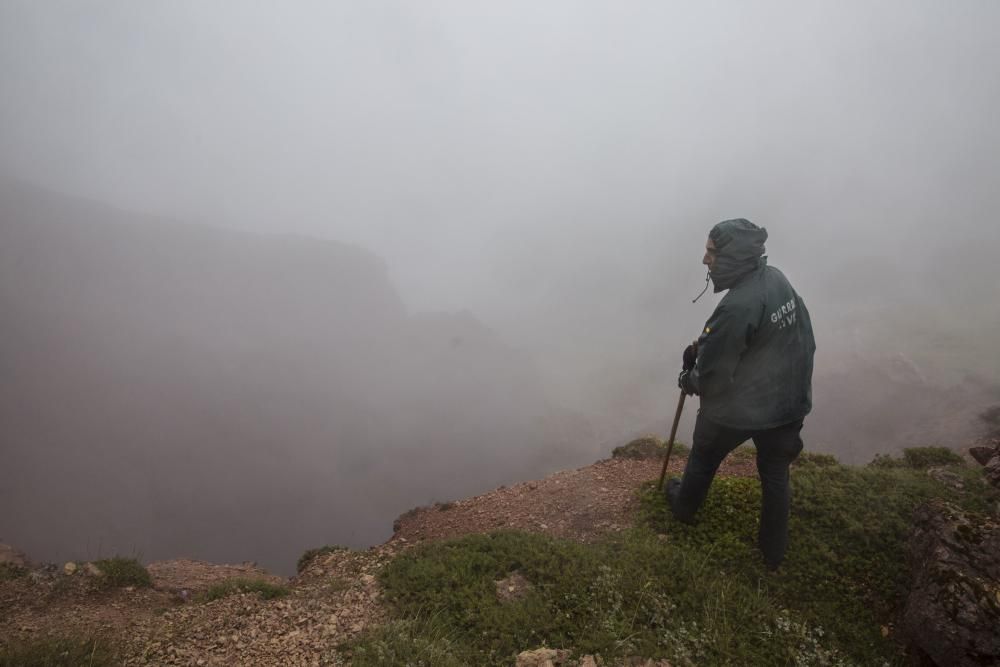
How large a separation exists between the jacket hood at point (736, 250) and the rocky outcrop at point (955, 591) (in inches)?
112

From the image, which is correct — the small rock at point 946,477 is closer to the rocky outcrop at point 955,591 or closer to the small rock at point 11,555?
the rocky outcrop at point 955,591

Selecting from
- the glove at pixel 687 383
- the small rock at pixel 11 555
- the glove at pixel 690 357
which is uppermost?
the glove at pixel 690 357

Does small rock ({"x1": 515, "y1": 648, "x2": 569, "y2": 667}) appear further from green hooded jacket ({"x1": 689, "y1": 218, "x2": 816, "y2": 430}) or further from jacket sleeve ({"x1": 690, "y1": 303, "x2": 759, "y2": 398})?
jacket sleeve ({"x1": 690, "y1": 303, "x2": 759, "y2": 398})

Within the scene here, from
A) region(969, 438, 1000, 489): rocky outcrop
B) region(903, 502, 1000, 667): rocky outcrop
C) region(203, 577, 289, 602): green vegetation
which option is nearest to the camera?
region(903, 502, 1000, 667): rocky outcrop

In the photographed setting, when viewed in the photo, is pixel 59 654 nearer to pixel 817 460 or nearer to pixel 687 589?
pixel 687 589

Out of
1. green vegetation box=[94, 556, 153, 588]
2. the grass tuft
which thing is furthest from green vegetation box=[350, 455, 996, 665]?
the grass tuft

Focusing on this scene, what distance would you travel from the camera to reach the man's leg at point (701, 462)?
15.4 feet

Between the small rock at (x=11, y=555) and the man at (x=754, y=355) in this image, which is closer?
the man at (x=754, y=355)

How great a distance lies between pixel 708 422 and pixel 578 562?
6.39 ft

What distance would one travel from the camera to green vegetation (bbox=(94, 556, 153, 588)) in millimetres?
6086

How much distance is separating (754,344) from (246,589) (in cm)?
594

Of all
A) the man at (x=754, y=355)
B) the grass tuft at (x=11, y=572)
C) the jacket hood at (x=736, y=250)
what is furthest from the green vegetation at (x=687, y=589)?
the grass tuft at (x=11, y=572)

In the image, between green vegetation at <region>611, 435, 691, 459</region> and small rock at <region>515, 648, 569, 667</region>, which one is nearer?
small rock at <region>515, 648, 569, 667</region>

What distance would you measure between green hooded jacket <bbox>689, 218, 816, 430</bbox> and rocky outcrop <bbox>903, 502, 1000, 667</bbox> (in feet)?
5.11
